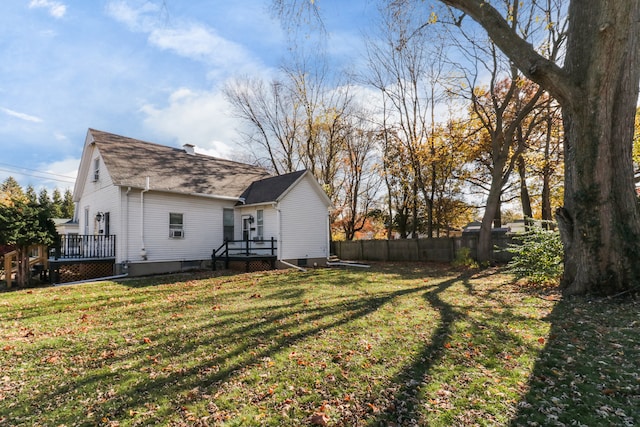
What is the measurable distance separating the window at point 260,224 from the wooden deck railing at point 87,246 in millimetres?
6216

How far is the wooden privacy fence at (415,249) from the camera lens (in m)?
16.7

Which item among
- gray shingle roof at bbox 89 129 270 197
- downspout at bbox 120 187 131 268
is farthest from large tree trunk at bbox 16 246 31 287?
gray shingle roof at bbox 89 129 270 197

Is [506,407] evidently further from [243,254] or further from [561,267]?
[243,254]

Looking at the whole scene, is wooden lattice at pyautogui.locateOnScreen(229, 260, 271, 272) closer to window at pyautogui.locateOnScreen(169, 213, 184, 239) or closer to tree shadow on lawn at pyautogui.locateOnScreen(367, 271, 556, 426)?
window at pyautogui.locateOnScreen(169, 213, 184, 239)

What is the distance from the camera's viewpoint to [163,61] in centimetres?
1189

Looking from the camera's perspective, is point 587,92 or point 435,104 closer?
point 587,92

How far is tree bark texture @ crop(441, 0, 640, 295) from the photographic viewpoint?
6402 millimetres

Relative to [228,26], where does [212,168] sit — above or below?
below

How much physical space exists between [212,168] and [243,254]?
223 inches

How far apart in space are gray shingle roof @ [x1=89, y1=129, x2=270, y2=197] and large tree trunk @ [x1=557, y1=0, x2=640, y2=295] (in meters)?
14.1

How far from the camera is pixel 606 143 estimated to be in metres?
6.54

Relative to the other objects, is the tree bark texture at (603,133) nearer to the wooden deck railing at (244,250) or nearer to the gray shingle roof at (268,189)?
the gray shingle roof at (268,189)

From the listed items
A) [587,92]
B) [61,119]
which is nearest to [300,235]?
[587,92]

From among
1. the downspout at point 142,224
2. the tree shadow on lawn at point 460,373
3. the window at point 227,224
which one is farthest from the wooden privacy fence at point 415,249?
Answer: the downspout at point 142,224
